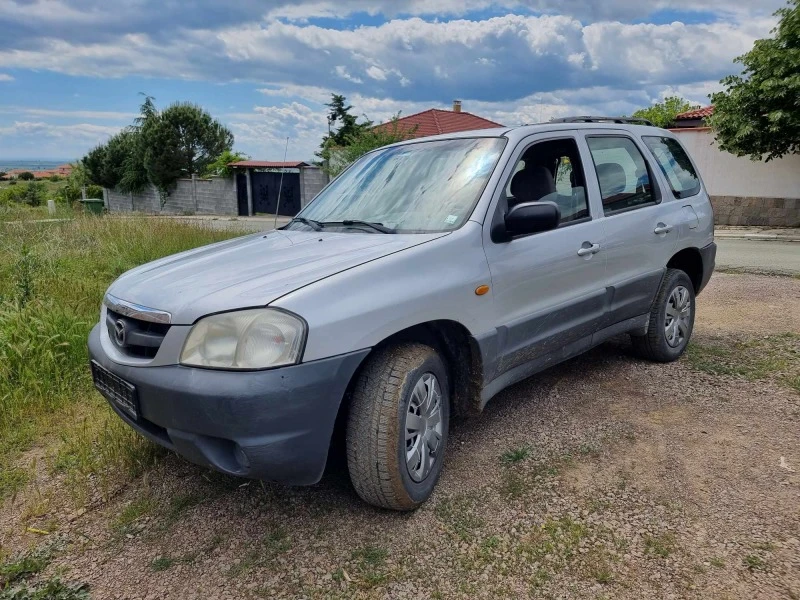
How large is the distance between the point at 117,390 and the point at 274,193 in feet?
87.5

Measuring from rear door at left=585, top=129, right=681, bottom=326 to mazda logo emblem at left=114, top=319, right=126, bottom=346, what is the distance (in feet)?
9.19

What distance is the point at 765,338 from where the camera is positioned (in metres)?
5.19

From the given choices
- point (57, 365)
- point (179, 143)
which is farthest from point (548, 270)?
point (179, 143)

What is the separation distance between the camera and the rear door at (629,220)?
153 inches

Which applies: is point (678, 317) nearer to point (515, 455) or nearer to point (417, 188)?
point (515, 455)

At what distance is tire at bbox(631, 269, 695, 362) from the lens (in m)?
4.43

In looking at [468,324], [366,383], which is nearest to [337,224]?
[468,324]

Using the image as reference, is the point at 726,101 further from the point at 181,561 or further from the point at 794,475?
the point at 181,561

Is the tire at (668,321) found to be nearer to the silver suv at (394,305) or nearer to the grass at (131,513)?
the silver suv at (394,305)

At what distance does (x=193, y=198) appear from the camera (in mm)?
32719

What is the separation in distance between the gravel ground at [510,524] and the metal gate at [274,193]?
24104mm

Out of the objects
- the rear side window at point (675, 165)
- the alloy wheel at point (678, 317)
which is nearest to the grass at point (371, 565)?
the alloy wheel at point (678, 317)

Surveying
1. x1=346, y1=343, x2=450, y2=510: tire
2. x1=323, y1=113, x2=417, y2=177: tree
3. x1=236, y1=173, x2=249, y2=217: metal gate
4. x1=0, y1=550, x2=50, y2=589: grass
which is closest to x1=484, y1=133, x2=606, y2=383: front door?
x1=346, y1=343, x2=450, y2=510: tire

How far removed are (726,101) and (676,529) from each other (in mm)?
15614
